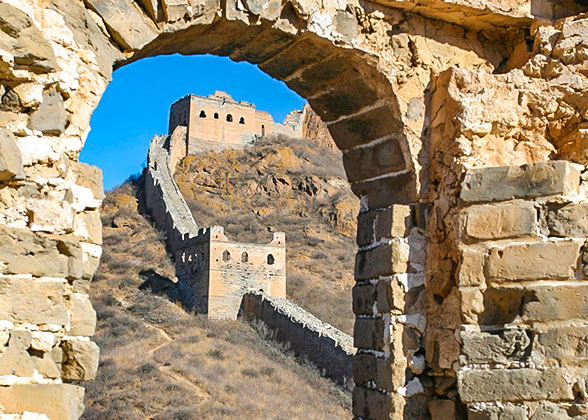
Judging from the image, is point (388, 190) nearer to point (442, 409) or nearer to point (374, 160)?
point (374, 160)

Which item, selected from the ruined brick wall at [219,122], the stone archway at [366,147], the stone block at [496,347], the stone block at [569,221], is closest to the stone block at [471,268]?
the stone archway at [366,147]

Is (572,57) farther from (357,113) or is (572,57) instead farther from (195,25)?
(195,25)

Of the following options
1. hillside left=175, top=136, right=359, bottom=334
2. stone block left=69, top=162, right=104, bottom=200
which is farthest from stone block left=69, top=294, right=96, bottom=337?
hillside left=175, top=136, right=359, bottom=334

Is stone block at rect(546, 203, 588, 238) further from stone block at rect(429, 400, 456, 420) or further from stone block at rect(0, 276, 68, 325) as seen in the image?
stone block at rect(0, 276, 68, 325)

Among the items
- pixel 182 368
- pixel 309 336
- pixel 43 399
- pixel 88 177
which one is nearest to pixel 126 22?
pixel 88 177

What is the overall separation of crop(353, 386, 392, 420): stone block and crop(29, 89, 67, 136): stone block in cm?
246

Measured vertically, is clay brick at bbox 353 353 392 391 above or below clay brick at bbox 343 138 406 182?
below

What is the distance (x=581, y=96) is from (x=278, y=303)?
19123 mm

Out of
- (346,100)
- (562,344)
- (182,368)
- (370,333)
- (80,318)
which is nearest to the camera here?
(80,318)

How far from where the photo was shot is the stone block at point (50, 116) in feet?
9.70

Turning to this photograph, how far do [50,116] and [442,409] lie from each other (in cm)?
267

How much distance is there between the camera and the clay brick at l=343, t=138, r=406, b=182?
451cm

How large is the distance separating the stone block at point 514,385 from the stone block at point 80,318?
1.96 m

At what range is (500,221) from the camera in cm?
381
